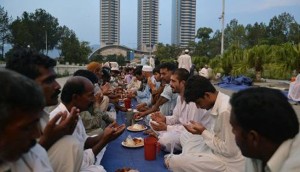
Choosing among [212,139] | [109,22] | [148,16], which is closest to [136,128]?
[212,139]

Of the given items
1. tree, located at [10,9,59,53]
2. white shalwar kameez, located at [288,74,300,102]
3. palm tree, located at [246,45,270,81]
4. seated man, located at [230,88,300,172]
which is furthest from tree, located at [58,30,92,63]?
seated man, located at [230,88,300,172]

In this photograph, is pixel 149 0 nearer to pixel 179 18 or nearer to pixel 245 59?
pixel 179 18

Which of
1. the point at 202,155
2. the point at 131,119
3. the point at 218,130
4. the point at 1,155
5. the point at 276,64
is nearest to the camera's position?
the point at 1,155

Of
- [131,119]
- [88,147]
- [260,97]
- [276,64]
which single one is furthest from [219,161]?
[276,64]

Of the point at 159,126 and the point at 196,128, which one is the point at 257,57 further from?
the point at 196,128

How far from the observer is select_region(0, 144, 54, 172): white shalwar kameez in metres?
1.34

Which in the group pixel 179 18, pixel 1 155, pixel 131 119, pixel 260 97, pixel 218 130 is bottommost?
pixel 131 119

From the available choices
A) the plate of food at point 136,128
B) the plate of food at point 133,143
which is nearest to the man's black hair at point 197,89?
the plate of food at point 133,143

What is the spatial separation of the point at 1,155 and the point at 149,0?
49484mm

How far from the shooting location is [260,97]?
61.4 inches

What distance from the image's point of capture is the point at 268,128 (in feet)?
4.88

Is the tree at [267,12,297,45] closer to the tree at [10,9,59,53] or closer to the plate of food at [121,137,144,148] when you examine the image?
the tree at [10,9,59,53]

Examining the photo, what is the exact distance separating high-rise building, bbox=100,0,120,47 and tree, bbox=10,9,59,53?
1188cm

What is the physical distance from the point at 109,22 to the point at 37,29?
19.1m
